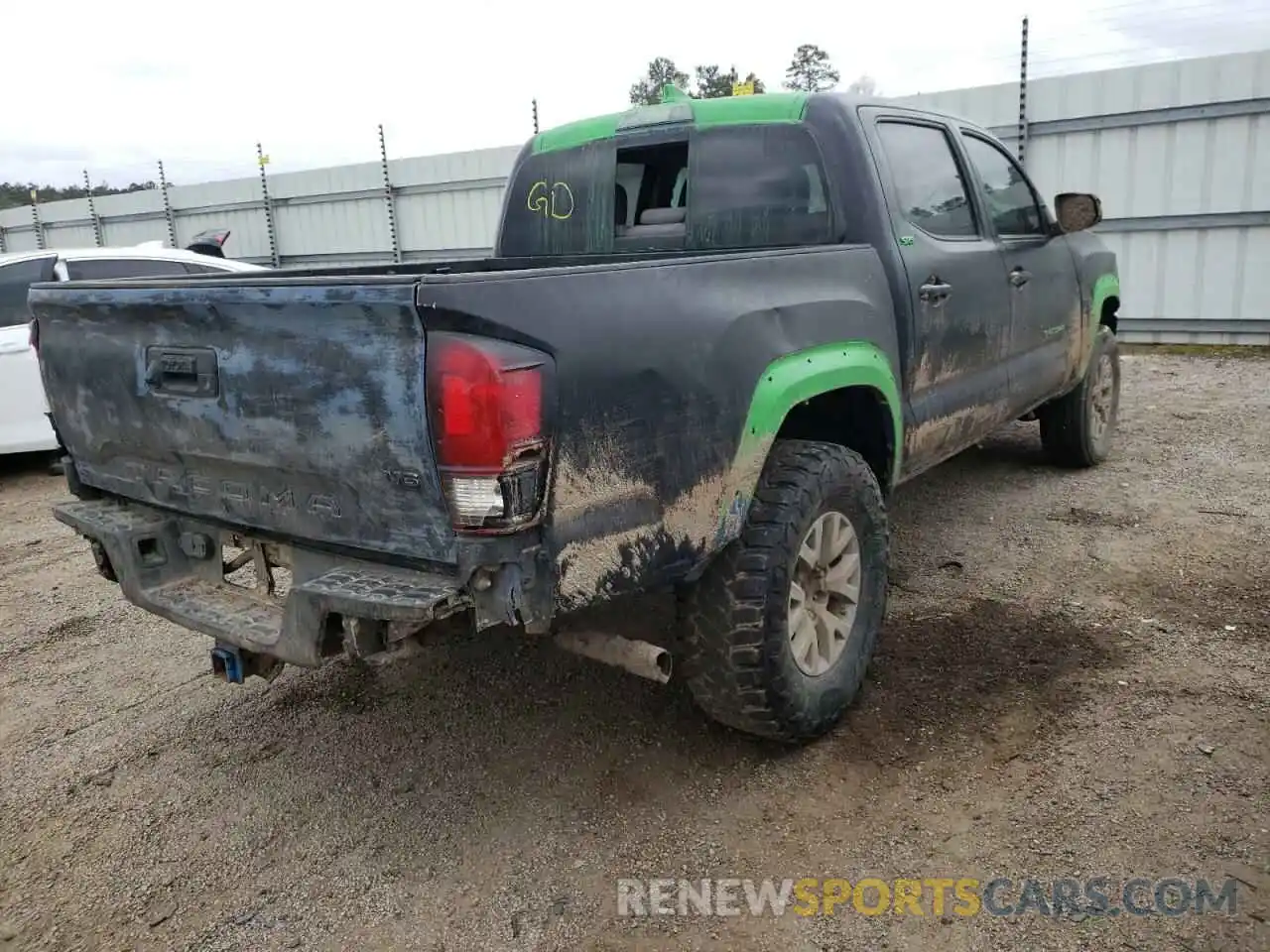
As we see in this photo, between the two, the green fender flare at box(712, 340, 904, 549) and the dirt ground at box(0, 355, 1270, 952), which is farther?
the green fender flare at box(712, 340, 904, 549)

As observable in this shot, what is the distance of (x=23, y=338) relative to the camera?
6.64 metres

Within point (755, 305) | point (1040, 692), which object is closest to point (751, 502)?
point (755, 305)

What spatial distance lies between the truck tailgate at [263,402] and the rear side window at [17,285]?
14.9 feet

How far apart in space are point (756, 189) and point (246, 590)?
2.19 meters

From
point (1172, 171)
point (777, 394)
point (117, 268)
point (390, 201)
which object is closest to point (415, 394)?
point (777, 394)

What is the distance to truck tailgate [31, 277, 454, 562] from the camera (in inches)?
84.4

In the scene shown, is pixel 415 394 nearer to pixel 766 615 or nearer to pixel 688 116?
pixel 766 615

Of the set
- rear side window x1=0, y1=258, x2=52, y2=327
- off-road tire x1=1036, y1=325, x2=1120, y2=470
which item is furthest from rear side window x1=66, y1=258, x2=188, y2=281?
off-road tire x1=1036, y1=325, x2=1120, y2=470

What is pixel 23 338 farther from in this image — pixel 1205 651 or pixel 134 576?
pixel 1205 651

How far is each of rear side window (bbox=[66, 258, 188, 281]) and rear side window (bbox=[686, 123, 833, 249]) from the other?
479 cm

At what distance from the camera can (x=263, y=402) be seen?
2.37 meters

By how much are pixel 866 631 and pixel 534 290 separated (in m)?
1.67

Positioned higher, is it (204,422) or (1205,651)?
(204,422)

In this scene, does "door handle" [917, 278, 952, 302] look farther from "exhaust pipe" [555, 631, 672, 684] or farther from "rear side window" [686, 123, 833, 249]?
"exhaust pipe" [555, 631, 672, 684]
